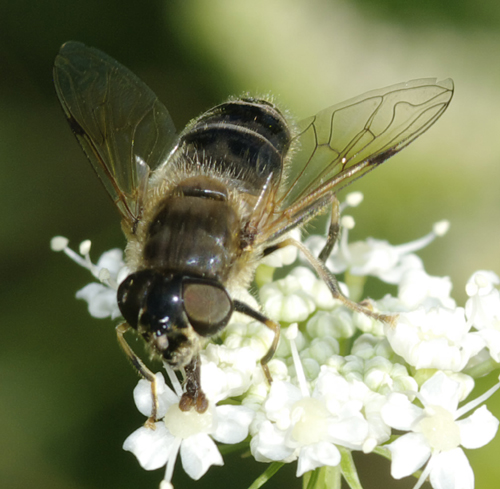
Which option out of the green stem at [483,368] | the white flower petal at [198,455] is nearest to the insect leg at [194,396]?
the white flower petal at [198,455]

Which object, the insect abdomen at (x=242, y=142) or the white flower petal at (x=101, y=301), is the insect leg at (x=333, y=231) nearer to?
the insect abdomen at (x=242, y=142)

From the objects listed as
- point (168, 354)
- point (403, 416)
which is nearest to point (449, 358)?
point (403, 416)

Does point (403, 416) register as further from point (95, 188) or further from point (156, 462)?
point (95, 188)

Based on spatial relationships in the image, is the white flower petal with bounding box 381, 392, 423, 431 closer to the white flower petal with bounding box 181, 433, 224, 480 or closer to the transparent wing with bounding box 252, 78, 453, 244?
the white flower petal with bounding box 181, 433, 224, 480

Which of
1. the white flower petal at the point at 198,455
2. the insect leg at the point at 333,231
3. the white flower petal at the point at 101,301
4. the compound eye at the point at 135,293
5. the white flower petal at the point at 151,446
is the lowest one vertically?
the white flower petal at the point at 198,455

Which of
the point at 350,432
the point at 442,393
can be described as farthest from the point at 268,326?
the point at 442,393

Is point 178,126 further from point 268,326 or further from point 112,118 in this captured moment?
point 268,326
